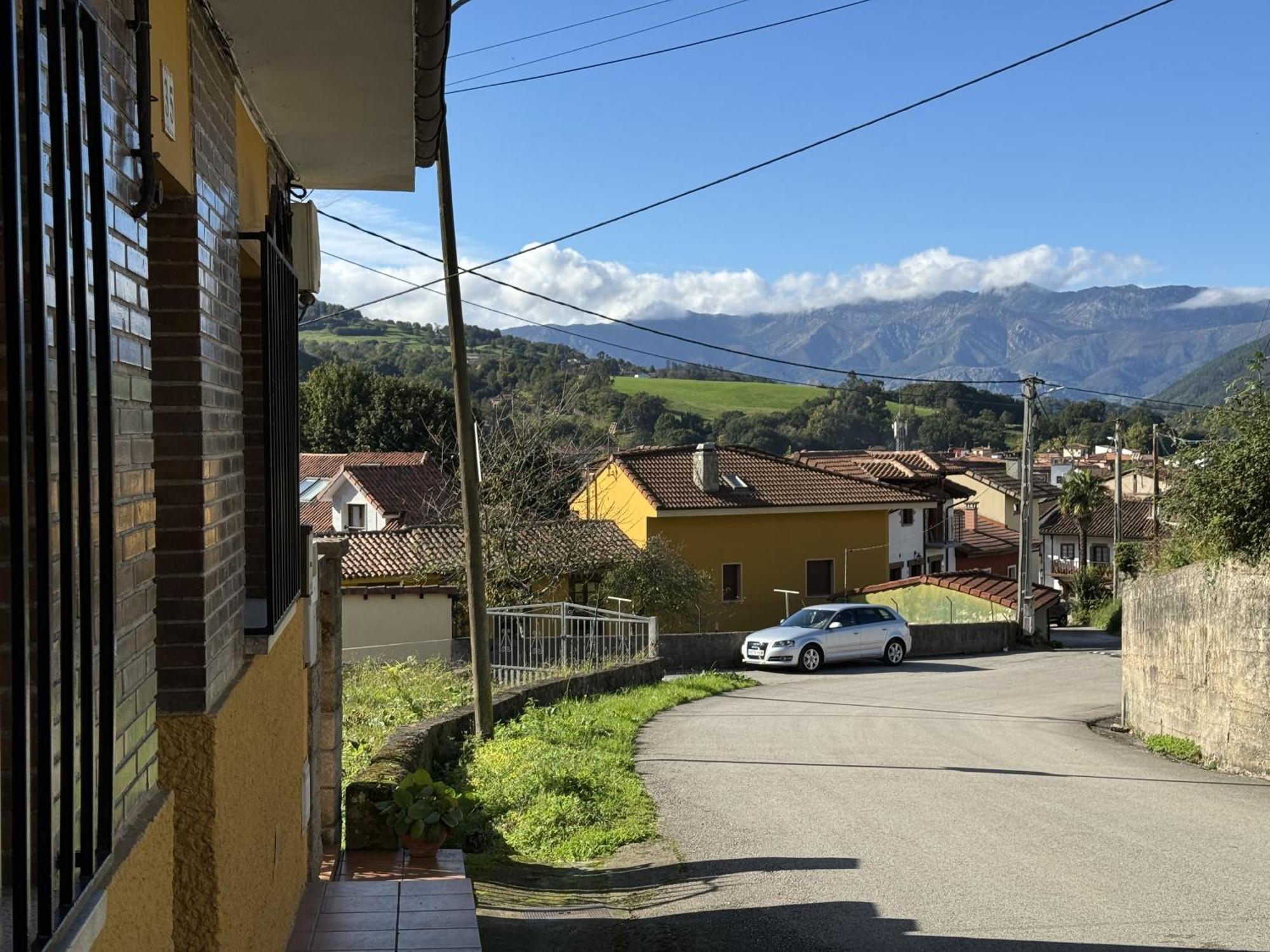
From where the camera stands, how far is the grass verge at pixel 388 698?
1478 cm

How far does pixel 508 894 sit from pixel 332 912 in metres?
2.06

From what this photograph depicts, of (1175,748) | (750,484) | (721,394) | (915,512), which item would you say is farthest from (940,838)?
(721,394)

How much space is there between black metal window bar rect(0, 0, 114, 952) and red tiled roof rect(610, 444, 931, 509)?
3612 centimetres

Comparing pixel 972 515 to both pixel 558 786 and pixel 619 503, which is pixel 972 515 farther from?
pixel 558 786

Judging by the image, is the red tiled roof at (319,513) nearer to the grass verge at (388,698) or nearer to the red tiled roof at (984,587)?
the red tiled roof at (984,587)

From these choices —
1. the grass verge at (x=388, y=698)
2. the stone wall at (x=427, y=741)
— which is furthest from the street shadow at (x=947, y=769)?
the grass verge at (x=388, y=698)

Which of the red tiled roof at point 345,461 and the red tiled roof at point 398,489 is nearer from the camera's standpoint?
the red tiled roof at point 398,489

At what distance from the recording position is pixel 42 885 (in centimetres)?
210

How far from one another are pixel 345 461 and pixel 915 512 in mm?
22515

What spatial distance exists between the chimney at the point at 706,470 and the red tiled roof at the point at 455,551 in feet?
21.6

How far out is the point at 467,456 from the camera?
14.4 metres

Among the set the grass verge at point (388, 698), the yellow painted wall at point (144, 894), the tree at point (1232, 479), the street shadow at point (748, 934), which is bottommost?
the grass verge at point (388, 698)

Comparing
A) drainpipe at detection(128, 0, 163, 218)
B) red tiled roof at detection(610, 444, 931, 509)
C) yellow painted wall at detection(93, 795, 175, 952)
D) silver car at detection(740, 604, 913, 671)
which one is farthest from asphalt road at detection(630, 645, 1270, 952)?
red tiled roof at detection(610, 444, 931, 509)

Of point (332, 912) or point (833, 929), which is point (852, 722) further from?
point (332, 912)
